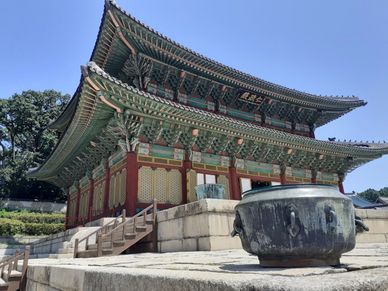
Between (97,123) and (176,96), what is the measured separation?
4.89 m

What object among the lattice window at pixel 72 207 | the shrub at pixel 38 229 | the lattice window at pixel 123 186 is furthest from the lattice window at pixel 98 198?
the shrub at pixel 38 229

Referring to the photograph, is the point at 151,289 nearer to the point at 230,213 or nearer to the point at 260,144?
the point at 230,213

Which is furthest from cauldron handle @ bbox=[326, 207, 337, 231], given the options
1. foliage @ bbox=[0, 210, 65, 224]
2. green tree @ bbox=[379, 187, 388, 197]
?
green tree @ bbox=[379, 187, 388, 197]

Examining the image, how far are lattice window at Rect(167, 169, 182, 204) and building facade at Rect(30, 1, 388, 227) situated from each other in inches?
1.8

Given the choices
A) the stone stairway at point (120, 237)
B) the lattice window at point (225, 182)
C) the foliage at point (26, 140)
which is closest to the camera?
the stone stairway at point (120, 237)

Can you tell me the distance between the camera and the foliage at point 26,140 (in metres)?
42.0

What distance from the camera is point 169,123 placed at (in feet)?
44.9

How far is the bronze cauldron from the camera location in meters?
2.49

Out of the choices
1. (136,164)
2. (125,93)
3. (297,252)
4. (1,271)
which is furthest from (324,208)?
(136,164)

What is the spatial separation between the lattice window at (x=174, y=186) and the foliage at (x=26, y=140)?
34690mm

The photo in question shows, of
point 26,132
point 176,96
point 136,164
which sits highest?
point 26,132

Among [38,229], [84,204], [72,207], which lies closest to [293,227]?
[84,204]

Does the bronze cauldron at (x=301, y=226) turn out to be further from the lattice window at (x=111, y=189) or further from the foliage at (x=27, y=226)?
the foliage at (x=27, y=226)

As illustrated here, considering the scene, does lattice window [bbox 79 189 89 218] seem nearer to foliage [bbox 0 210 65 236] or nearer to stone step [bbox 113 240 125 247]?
foliage [bbox 0 210 65 236]
